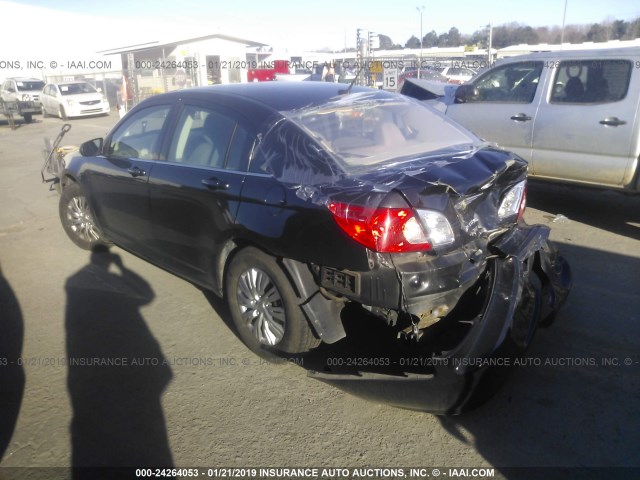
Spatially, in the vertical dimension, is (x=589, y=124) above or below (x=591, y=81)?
below

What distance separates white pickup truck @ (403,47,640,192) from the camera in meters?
5.77

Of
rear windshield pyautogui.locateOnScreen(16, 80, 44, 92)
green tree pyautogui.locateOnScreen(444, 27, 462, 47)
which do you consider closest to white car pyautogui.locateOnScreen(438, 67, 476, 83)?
rear windshield pyautogui.locateOnScreen(16, 80, 44, 92)

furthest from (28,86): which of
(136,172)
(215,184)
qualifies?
(215,184)

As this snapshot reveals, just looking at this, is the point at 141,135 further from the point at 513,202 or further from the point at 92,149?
the point at 513,202

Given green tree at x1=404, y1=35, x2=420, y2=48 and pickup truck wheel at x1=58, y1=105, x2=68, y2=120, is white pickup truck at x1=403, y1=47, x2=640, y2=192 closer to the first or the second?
pickup truck wheel at x1=58, y1=105, x2=68, y2=120

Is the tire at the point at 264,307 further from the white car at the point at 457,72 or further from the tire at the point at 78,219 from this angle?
the white car at the point at 457,72

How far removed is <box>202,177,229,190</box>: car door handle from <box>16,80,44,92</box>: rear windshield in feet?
85.3

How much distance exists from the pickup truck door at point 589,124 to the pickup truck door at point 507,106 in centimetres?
15

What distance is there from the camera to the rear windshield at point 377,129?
Answer: 3.36 meters

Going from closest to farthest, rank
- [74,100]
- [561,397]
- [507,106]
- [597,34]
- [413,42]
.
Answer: [561,397], [507,106], [74,100], [597,34], [413,42]

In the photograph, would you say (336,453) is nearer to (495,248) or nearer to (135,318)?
(495,248)

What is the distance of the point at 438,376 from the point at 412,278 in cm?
51

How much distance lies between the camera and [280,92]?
153 inches

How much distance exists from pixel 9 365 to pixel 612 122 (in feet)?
19.9
